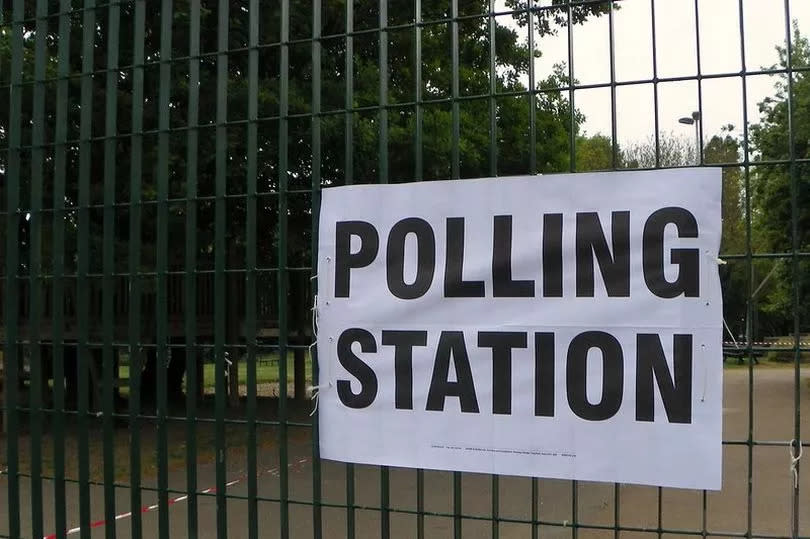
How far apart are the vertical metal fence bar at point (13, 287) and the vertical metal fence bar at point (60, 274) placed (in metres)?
0.26

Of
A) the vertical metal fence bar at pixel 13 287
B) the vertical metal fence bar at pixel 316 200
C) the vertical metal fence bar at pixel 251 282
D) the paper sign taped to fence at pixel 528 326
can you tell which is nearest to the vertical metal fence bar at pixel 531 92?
the paper sign taped to fence at pixel 528 326

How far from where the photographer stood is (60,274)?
13.9 ft

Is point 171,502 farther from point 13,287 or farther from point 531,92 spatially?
point 531,92

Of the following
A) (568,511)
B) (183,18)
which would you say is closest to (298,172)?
(183,18)

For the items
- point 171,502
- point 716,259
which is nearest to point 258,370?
point 171,502

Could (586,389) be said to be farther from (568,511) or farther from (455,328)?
(568,511)

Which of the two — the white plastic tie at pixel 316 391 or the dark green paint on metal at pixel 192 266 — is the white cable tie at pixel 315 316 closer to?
the white plastic tie at pixel 316 391

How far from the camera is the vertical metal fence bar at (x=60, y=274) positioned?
13.9 feet

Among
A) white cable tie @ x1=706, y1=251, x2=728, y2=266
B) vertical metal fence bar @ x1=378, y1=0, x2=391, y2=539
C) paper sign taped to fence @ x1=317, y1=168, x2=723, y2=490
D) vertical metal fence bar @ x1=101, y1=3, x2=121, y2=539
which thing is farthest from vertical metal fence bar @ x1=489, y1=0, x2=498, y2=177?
vertical metal fence bar @ x1=101, y1=3, x2=121, y2=539

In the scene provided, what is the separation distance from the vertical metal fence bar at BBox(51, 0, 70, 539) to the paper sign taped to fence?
1443 mm

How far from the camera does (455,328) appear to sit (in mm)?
3352

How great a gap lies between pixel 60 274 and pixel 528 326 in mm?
2298

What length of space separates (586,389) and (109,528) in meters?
2.37

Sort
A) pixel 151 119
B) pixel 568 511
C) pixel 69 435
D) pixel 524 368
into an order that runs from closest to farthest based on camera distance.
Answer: pixel 524 368, pixel 568 511, pixel 151 119, pixel 69 435
